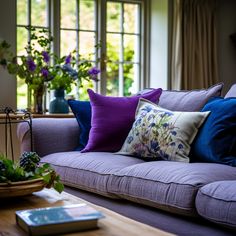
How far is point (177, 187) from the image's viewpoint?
201 cm

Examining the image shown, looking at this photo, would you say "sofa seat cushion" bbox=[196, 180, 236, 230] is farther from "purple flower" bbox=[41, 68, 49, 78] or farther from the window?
the window

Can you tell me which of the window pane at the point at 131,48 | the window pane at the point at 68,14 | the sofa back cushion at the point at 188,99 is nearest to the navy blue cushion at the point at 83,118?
the sofa back cushion at the point at 188,99

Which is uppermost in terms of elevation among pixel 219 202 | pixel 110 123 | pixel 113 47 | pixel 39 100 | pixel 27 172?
pixel 113 47

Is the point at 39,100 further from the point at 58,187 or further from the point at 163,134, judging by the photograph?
the point at 58,187

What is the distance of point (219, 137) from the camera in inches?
96.5

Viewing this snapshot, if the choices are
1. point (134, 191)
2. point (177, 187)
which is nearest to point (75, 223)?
point (177, 187)

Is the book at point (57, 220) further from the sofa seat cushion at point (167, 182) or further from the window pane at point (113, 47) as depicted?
the window pane at point (113, 47)

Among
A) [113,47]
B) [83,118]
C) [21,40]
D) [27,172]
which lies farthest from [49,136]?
[113,47]

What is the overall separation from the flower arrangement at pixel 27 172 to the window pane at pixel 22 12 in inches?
112

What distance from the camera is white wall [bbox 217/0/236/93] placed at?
A: 5.07m

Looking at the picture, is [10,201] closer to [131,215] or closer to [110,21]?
[131,215]

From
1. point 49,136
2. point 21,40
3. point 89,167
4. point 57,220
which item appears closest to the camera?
point 57,220

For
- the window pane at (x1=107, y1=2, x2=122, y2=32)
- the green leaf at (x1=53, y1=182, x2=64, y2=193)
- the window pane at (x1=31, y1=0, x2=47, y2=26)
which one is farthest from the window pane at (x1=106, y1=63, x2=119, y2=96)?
the green leaf at (x1=53, y1=182, x2=64, y2=193)

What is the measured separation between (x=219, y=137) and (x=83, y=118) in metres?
1.05
